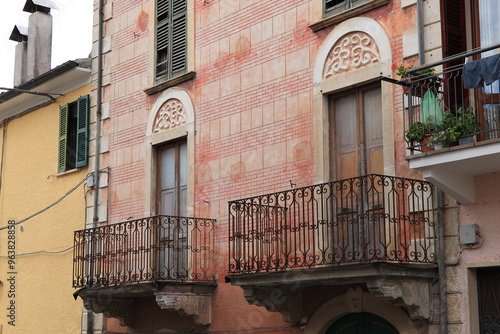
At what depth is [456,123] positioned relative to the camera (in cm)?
1011

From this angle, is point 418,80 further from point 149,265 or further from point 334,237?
point 149,265

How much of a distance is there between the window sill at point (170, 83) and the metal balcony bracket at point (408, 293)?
19.5 ft

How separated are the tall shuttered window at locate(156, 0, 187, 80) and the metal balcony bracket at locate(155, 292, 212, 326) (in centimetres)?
400

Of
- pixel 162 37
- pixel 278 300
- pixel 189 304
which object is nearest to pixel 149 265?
pixel 189 304

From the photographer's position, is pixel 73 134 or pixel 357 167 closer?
pixel 357 167

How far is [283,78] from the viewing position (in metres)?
13.6

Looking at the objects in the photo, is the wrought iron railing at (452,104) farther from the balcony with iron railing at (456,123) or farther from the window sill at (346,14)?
the window sill at (346,14)

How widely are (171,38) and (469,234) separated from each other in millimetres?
7350

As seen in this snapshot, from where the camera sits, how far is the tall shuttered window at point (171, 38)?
15.8 m

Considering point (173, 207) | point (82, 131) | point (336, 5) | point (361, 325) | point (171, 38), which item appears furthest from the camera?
point (82, 131)

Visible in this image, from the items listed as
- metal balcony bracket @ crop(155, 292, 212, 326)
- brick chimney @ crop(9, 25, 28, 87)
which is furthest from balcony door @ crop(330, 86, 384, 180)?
brick chimney @ crop(9, 25, 28, 87)

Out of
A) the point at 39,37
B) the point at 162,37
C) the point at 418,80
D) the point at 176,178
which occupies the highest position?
the point at 39,37

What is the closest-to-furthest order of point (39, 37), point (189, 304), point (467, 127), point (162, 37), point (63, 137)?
point (467, 127), point (189, 304), point (162, 37), point (63, 137), point (39, 37)

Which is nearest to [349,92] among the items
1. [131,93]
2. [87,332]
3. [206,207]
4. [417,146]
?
[417,146]
